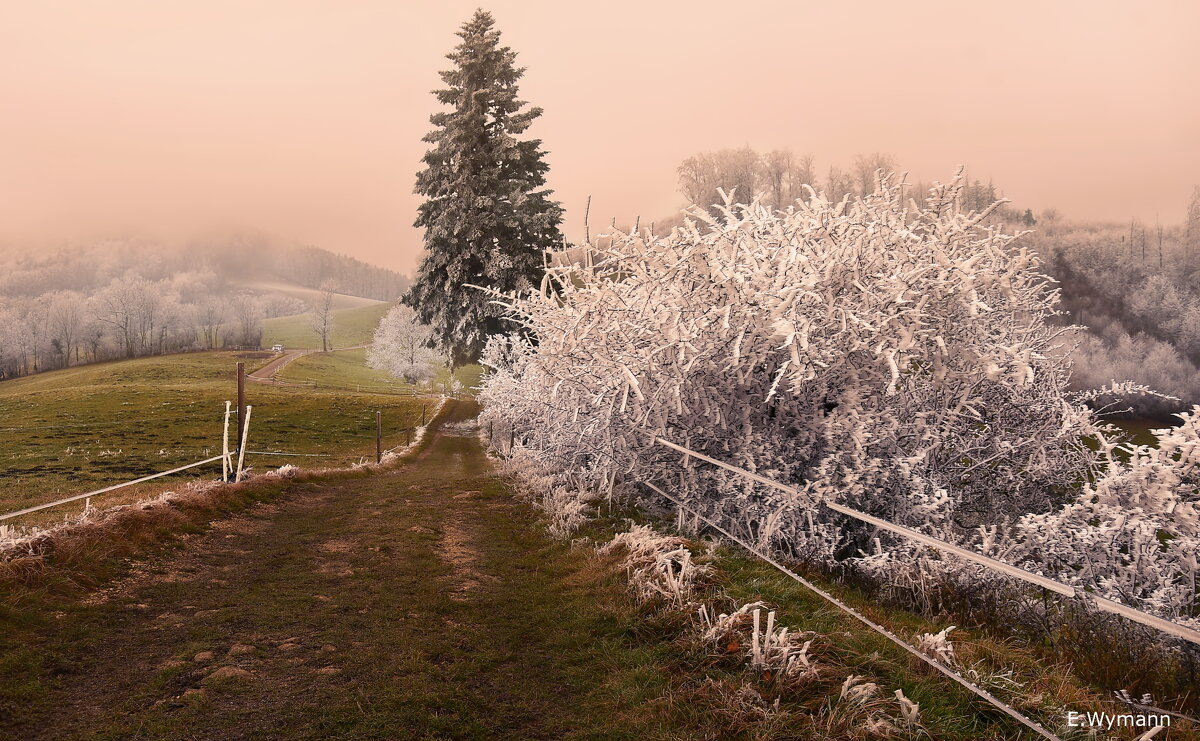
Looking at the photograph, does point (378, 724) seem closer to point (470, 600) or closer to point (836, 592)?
point (470, 600)

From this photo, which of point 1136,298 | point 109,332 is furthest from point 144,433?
point 109,332

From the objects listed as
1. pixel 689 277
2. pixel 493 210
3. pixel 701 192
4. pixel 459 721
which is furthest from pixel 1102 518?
pixel 701 192

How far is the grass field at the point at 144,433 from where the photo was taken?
2422cm

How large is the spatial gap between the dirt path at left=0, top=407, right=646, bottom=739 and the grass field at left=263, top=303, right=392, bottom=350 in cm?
13660

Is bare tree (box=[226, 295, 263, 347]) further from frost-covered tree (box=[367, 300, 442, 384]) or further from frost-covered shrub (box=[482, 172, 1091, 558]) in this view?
frost-covered shrub (box=[482, 172, 1091, 558])

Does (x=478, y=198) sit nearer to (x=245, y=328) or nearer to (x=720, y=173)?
(x=720, y=173)

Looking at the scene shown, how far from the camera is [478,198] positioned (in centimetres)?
3048

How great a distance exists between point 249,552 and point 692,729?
22.6 feet

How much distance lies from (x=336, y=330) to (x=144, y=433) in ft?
380

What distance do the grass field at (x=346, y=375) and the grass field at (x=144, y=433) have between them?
18.4 meters

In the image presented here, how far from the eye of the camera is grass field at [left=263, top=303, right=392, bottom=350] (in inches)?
5418

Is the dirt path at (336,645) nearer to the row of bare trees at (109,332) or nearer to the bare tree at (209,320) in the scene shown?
the row of bare trees at (109,332)

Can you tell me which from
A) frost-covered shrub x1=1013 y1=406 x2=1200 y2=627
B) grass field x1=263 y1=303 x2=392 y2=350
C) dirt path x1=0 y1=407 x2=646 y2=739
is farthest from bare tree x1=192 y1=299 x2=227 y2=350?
frost-covered shrub x1=1013 y1=406 x2=1200 y2=627

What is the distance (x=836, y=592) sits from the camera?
6039 millimetres
